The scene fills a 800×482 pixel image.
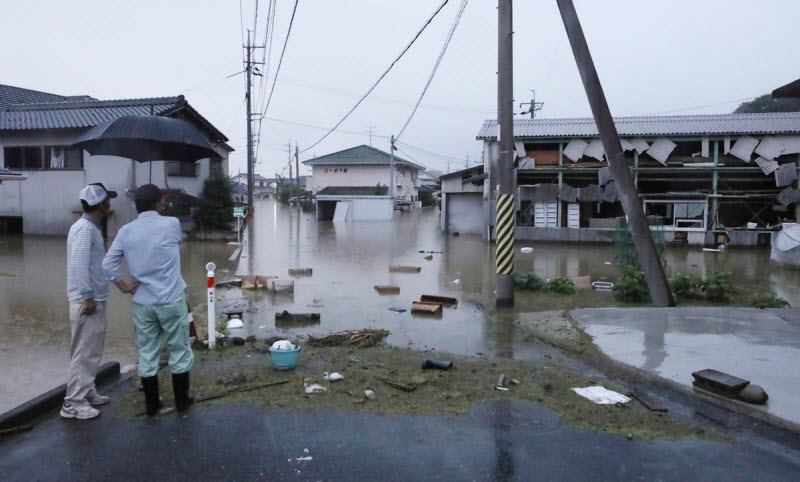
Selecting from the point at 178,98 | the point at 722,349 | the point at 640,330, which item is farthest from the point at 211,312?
the point at 178,98

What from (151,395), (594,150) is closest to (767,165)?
(594,150)

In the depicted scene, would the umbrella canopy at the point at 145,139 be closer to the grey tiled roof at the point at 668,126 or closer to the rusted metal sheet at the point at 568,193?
the grey tiled roof at the point at 668,126

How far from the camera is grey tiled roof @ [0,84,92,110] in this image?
82.3ft

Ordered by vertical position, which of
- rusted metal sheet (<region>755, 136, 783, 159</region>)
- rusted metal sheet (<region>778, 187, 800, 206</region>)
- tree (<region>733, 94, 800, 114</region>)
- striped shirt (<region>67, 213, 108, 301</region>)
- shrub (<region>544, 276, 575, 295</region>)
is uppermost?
tree (<region>733, 94, 800, 114</region>)

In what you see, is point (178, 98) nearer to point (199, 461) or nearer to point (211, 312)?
point (211, 312)

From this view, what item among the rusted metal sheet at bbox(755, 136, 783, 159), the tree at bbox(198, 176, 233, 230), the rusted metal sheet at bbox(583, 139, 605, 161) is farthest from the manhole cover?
the rusted metal sheet at bbox(755, 136, 783, 159)

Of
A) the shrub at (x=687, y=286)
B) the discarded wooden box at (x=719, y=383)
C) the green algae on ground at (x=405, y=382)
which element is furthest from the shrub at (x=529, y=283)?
the discarded wooden box at (x=719, y=383)

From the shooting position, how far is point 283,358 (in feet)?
18.0

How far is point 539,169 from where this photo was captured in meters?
25.1

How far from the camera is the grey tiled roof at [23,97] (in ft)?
82.3

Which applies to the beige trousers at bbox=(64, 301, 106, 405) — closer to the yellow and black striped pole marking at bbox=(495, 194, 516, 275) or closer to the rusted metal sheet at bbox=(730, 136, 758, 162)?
the yellow and black striped pole marking at bbox=(495, 194, 516, 275)

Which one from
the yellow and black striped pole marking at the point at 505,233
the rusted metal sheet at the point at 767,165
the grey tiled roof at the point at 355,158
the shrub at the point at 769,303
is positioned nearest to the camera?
the shrub at the point at 769,303

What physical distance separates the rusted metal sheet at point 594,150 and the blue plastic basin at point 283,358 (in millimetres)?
21948

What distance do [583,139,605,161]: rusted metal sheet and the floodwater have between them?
4566 mm
